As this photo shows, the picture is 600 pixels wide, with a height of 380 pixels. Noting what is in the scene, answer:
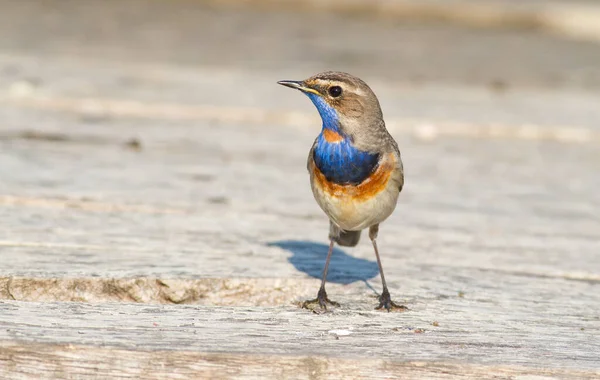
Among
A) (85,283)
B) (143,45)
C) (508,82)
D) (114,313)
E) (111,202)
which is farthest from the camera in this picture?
(143,45)

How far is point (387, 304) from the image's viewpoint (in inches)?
133

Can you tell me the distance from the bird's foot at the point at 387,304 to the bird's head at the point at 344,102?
0.81 metres

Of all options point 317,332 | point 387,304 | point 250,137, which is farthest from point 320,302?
point 250,137

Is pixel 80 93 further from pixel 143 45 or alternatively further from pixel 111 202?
pixel 143 45

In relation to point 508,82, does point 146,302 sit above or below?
below

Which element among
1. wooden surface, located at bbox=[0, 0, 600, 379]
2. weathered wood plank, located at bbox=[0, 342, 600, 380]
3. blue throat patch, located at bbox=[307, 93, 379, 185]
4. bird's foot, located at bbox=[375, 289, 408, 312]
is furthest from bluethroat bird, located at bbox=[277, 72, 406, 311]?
weathered wood plank, located at bbox=[0, 342, 600, 380]

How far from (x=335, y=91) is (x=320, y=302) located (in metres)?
1.03

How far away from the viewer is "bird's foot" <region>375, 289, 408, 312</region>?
3.35m

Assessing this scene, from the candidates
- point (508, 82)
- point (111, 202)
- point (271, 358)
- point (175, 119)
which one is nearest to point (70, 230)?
point (111, 202)

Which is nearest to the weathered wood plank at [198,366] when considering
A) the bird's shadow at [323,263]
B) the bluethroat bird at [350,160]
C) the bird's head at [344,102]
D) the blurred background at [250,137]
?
the blurred background at [250,137]

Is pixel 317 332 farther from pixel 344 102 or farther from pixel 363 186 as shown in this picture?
pixel 344 102

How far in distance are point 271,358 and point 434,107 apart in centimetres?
467

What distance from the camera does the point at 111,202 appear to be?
14.8 ft

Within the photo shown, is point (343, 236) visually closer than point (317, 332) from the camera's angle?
No
